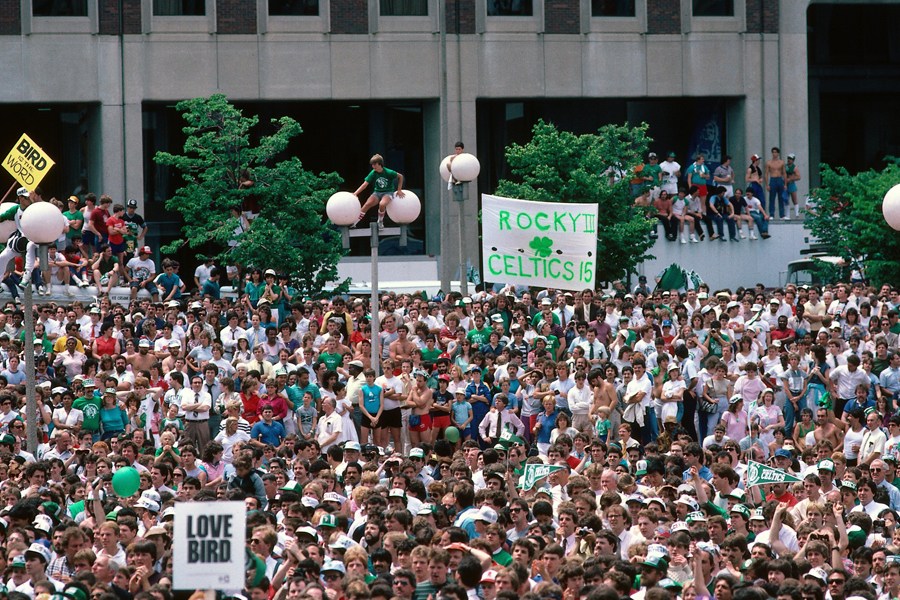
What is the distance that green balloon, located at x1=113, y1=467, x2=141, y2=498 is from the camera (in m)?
15.6

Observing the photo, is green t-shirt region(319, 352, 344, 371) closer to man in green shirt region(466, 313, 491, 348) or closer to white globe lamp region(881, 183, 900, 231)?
man in green shirt region(466, 313, 491, 348)

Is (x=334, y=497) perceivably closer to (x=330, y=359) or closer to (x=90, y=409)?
(x=90, y=409)

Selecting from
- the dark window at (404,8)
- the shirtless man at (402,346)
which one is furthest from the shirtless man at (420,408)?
the dark window at (404,8)

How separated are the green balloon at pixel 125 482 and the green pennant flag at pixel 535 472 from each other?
371 centimetres

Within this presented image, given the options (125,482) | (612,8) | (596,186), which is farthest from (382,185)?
(612,8)

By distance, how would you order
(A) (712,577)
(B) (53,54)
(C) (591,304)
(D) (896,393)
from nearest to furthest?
(A) (712,577) < (D) (896,393) < (C) (591,304) < (B) (53,54)

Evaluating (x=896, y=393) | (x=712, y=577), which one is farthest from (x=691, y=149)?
(x=712, y=577)

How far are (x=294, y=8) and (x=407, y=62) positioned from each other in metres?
2.89

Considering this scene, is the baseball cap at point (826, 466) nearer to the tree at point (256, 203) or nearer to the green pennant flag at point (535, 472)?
the green pennant flag at point (535, 472)

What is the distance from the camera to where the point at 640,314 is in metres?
25.9

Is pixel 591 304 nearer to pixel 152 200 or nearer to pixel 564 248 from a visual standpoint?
pixel 564 248

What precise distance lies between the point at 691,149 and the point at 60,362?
2651 cm

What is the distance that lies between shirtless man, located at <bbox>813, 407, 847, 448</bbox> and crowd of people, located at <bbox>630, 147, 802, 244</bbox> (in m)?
16.8

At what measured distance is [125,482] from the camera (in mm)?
15641
